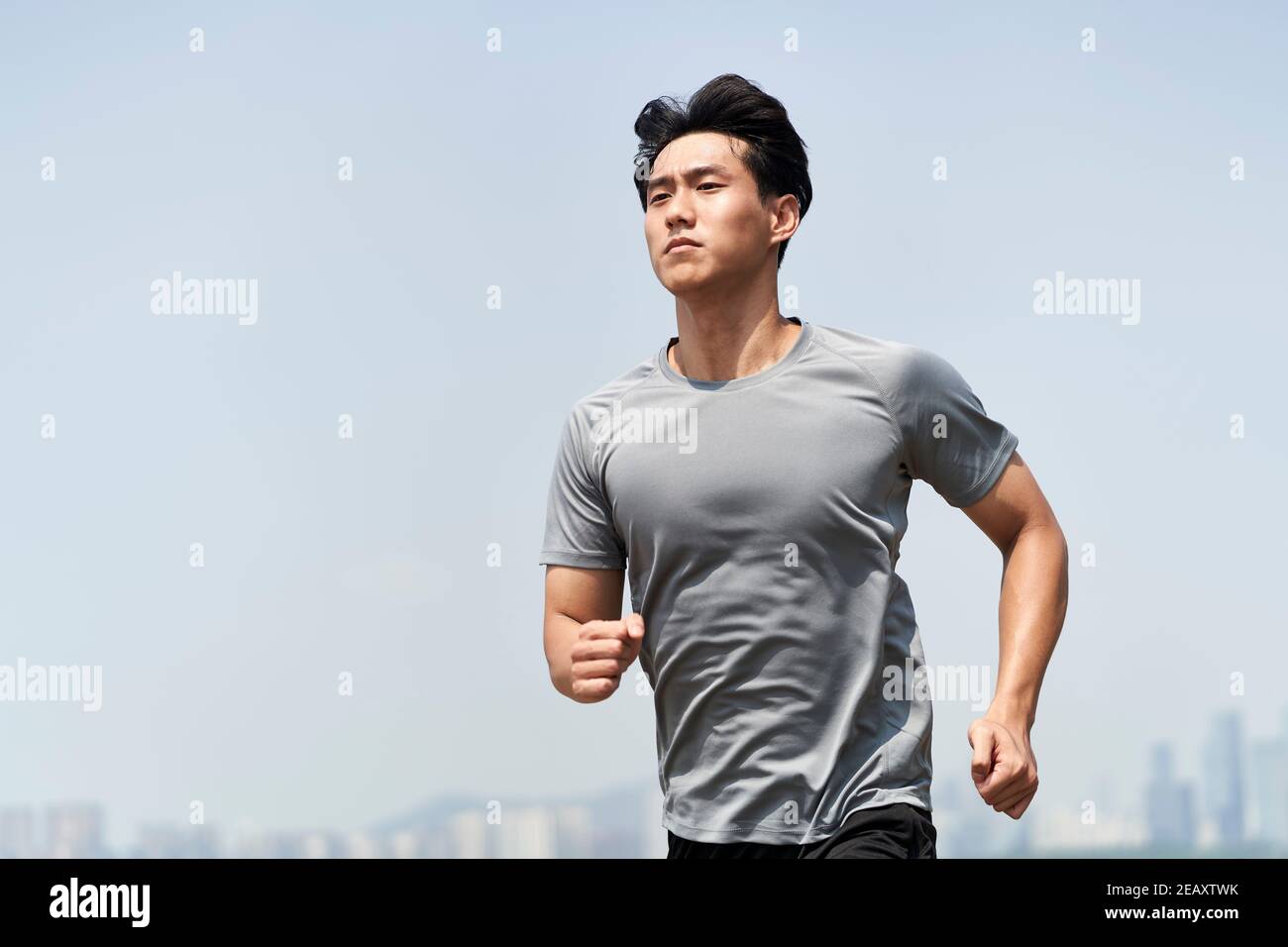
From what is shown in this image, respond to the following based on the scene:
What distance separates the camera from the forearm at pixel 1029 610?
3391mm

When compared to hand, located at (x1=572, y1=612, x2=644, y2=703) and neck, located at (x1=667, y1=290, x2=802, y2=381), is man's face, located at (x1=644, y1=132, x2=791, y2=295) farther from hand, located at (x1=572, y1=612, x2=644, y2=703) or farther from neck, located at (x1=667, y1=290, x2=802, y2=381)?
hand, located at (x1=572, y1=612, x2=644, y2=703)

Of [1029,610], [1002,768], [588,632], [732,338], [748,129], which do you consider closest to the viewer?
[1002,768]

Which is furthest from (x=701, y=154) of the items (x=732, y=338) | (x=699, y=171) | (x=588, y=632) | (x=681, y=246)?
(x=588, y=632)

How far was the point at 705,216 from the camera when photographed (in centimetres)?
358

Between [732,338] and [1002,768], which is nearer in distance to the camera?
[1002,768]

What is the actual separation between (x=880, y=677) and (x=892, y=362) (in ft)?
2.57

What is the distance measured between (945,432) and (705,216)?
32.0 inches

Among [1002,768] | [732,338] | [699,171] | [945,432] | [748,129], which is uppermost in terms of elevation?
[748,129]

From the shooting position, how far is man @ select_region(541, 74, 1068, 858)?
10.7 feet

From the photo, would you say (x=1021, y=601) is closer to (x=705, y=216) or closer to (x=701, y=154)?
(x=705, y=216)

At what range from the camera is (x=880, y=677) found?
11.0ft

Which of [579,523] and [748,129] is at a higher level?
[748,129]

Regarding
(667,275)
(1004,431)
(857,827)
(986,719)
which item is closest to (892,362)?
(1004,431)

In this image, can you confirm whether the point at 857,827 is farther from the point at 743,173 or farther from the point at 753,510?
the point at 743,173
